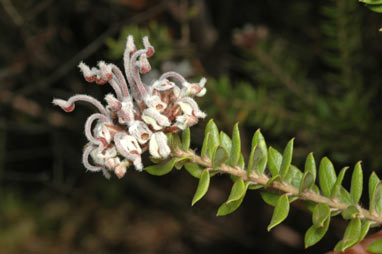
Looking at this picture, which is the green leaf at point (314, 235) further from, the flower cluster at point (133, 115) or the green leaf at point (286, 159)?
the flower cluster at point (133, 115)

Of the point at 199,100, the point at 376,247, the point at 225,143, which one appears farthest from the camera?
the point at 199,100

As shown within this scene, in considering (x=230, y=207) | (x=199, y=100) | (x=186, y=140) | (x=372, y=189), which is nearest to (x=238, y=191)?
(x=230, y=207)

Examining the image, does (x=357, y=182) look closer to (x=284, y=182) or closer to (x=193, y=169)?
(x=284, y=182)

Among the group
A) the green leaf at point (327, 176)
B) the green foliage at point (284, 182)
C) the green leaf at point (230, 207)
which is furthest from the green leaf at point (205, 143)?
the green leaf at point (327, 176)

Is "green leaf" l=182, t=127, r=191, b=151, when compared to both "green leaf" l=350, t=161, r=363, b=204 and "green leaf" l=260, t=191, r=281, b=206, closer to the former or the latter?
"green leaf" l=260, t=191, r=281, b=206

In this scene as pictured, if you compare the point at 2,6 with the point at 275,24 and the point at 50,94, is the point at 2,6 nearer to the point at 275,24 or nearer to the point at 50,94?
the point at 50,94

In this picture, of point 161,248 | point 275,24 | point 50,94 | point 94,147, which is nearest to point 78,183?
point 161,248
